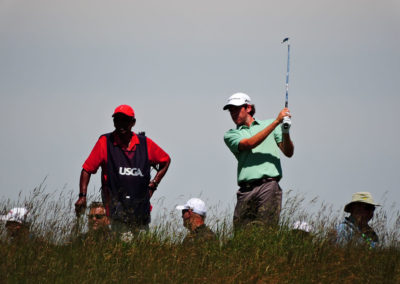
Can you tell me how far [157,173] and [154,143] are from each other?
0.34 meters

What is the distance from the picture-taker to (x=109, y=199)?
325 inches

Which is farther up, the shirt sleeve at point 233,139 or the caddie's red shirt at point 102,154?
the shirt sleeve at point 233,139

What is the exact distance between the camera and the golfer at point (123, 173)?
818 centimetres

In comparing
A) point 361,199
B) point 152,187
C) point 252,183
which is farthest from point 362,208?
point 152,187

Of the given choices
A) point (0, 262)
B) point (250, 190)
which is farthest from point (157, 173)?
point (0, 262)

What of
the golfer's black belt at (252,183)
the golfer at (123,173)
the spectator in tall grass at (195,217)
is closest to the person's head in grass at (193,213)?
the spectator in tall grass at (195,217)

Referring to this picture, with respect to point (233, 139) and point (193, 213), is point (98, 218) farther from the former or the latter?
point (233, 139)

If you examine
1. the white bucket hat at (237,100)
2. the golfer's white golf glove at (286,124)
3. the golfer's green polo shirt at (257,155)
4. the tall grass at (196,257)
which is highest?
the white bucket hat at (237,100)

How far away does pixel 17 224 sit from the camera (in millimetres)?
7926

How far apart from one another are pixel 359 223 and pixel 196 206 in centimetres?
181

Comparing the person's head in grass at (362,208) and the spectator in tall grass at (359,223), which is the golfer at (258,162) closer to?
the spectator in tall grass at (359,223)

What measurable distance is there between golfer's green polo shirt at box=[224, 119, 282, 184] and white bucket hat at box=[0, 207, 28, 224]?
2.23 meters

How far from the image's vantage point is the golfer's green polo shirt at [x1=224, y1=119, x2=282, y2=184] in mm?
8102

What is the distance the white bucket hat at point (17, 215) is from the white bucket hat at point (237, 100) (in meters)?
2.37
